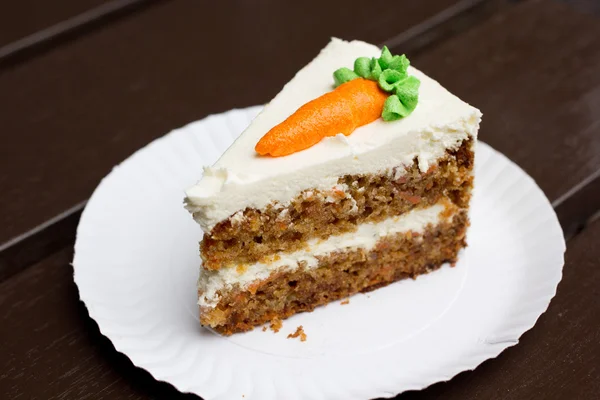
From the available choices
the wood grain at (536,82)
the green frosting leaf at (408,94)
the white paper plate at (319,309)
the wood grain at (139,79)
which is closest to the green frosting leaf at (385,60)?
the green frosting leaf at (408,94)

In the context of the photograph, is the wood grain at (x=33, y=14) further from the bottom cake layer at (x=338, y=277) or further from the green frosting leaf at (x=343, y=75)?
the bottom cake layer at (x=338, y=277)

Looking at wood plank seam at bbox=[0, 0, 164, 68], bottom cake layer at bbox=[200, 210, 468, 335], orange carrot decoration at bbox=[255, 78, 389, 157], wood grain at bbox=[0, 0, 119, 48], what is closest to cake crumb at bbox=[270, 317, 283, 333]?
bottom cake layer at bbox=[200, 210, 468, 335]

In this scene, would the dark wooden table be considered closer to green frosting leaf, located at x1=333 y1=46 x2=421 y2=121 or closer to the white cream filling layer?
the white cream filling layer

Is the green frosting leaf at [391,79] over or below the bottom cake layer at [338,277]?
over

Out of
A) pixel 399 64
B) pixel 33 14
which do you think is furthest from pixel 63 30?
pixel 399 64

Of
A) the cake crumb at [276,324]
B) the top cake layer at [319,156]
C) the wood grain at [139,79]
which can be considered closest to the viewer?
the top cake layer at [319,156]

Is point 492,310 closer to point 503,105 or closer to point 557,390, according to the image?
point 557,390
